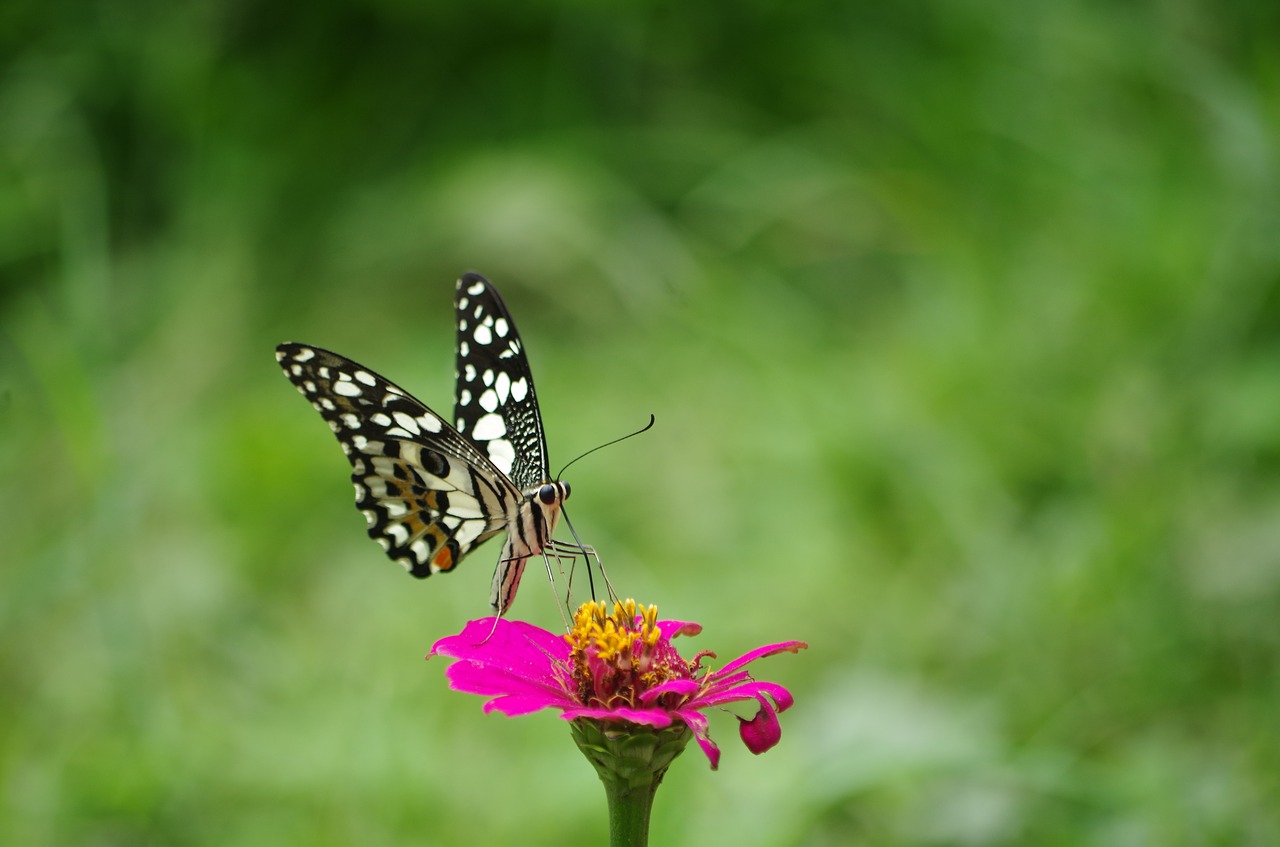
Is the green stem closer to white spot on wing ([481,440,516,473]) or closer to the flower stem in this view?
the flower stem

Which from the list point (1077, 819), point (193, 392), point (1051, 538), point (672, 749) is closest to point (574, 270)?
point (193, 392)

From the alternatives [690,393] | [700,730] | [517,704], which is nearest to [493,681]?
[517,704]

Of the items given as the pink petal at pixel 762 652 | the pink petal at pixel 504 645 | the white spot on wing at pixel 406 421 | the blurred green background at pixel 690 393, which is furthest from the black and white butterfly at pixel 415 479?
the blurred green background at pixel 690 393

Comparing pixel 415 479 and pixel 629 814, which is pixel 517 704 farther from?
pixel 415 479

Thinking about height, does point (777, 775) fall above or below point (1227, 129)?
below

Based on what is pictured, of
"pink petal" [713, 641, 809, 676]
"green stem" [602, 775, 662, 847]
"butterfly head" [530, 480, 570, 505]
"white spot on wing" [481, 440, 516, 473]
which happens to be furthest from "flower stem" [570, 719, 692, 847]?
"white spot on wing" [481, 440, 516, 473]

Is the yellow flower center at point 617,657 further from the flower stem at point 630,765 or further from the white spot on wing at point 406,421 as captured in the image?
the white spot on wing at point 406,421

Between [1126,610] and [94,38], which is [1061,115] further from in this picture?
[94,38]
